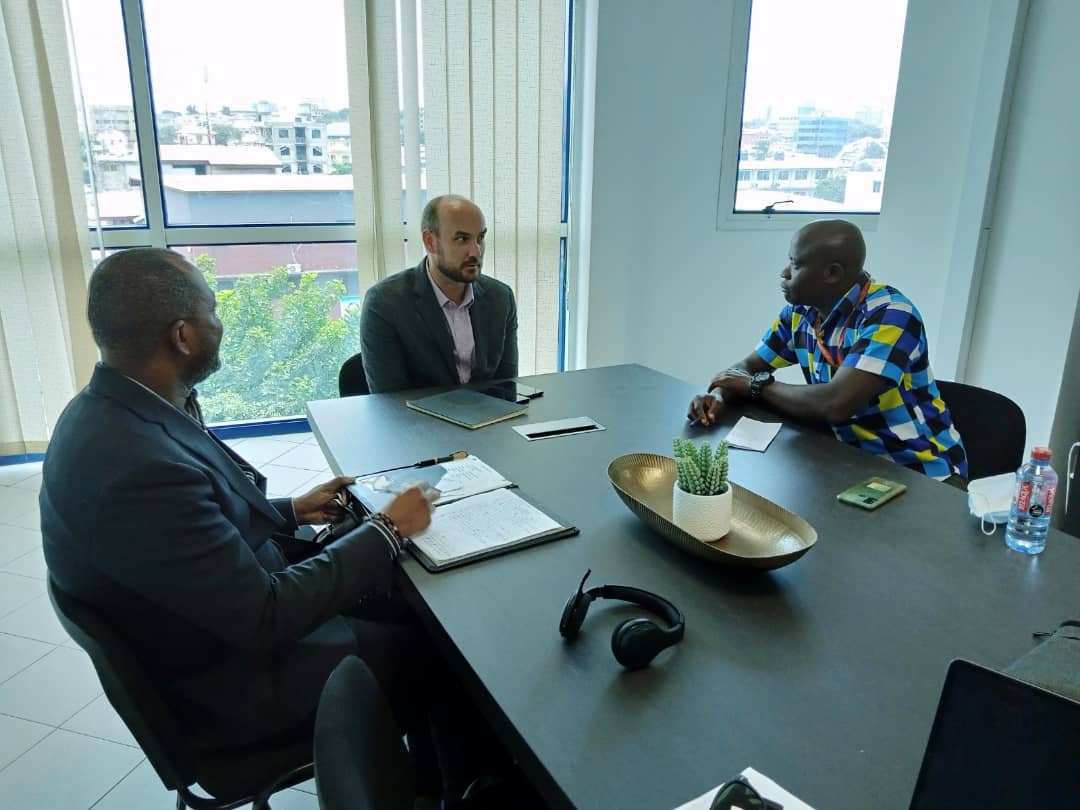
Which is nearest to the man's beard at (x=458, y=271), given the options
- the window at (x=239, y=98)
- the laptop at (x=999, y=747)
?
the window at (x=239, y=98)

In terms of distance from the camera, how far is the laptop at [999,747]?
1.73 feet

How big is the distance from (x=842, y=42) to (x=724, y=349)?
1.77 metres

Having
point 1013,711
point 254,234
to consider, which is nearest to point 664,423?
point 1013,711

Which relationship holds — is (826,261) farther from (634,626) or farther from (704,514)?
(634,626)

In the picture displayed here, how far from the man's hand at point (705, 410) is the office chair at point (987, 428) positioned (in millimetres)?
655

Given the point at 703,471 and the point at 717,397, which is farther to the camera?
the point at 717,397

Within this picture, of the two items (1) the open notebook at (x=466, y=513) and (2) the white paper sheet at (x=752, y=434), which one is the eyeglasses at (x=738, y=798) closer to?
(1) the open notebook at (x=466, y=513)

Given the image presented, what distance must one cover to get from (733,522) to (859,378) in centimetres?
77

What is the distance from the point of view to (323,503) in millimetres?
1567

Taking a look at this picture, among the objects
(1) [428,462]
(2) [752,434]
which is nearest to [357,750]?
(1) [428,462]

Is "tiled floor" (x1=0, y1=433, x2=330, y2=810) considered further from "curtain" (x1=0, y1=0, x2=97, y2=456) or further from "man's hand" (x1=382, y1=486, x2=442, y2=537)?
"curtain" (x1=0, y1=0, x2=97, y2=456)

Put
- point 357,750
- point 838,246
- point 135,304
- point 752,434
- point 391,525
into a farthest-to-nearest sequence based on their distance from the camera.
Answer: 1. point 838,246
2. point 752,434
3. point 391,525
4. point 135,304
5. point 357,750

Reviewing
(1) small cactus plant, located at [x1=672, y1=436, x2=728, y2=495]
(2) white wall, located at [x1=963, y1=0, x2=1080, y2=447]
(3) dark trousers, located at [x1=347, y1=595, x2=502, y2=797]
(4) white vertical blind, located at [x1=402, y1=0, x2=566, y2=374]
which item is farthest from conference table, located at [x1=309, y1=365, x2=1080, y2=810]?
(4) white vertical blind, located at [x1=402, y1=0, x2=566, y2=374]

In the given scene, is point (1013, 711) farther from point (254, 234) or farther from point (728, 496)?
point (254, 234)
